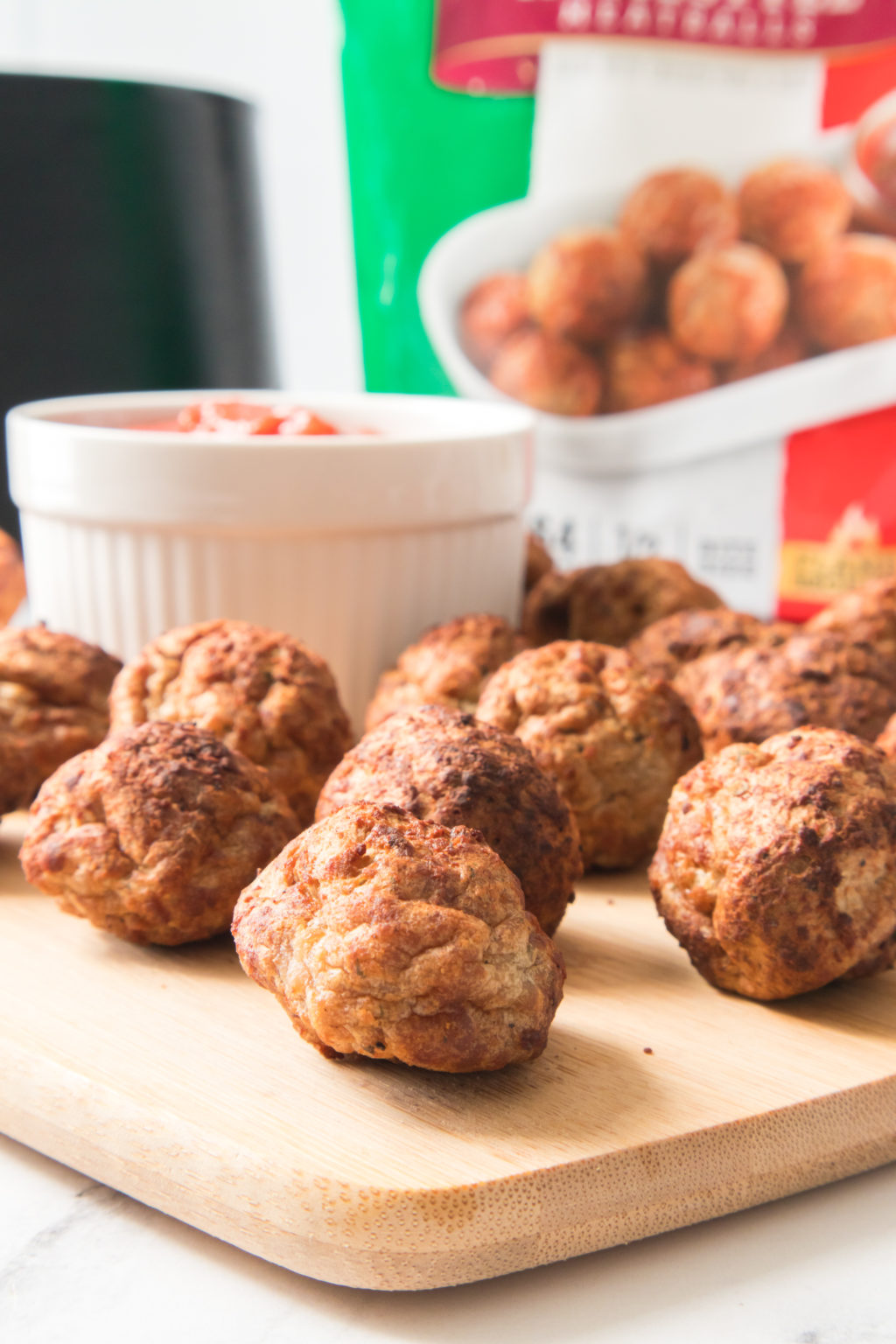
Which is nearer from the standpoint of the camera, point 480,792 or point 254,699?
point 480,792

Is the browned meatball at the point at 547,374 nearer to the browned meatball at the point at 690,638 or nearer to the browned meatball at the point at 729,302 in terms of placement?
the browned meatball at the point at 729,302

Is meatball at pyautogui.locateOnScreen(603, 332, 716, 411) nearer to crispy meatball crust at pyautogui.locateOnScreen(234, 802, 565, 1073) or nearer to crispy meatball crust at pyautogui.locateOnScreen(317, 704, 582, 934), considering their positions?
crispy meatball crust at pyautogui.locateOnScreen(317, 704, 582, 934)

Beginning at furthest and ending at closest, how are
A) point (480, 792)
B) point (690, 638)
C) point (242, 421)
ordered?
point (242, 421) < point (690, 638) < point (480, 792)

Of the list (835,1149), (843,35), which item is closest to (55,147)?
(843,35)

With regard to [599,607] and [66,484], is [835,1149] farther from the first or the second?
[66,484]

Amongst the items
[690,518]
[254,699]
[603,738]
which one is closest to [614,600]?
[603,738]

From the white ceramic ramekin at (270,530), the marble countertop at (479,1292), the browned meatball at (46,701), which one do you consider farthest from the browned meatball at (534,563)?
the marble countertop at (479,1292)

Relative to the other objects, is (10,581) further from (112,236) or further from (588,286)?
→ (588,286)
